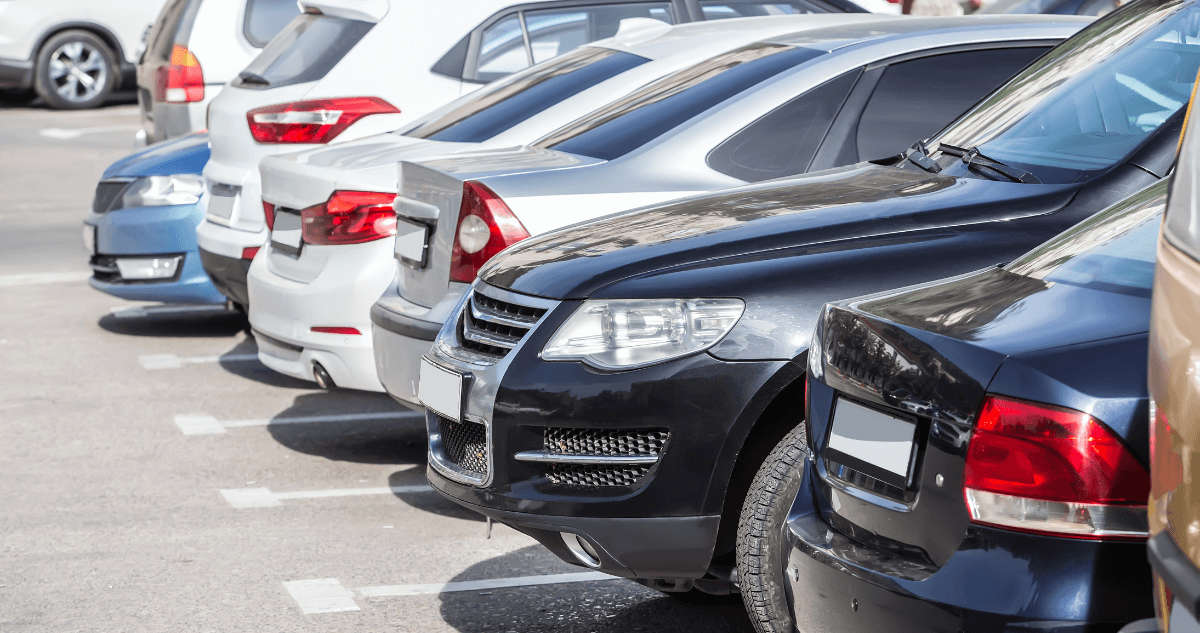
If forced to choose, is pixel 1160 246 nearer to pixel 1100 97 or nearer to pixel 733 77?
pixel 1100 97

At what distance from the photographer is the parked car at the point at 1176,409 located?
1876mm

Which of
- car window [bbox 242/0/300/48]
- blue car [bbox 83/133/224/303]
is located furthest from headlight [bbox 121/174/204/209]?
car window [bbox 242/0/300/48]

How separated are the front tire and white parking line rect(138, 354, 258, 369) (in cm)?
1285

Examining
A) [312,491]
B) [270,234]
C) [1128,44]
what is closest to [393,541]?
[312,491]

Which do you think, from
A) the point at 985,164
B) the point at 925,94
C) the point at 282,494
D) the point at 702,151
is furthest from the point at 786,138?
the point at 282,494

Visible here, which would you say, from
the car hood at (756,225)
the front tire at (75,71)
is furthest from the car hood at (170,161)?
Result: the front tire at (75,71)

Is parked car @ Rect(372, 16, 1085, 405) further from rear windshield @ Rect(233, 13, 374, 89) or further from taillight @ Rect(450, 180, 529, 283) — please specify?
rear windshield @ Rect(233, 13, 374, 89)

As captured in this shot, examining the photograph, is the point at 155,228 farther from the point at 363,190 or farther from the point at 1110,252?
the point at 1110,252

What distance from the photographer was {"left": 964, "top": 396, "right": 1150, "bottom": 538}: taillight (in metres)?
2.21

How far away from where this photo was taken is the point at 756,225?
11.9 feet

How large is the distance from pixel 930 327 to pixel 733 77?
272cm

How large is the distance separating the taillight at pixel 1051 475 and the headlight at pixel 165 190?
651 centimetres

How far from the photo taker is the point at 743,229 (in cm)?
362

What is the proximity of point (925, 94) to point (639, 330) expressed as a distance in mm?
1847
